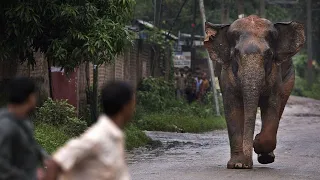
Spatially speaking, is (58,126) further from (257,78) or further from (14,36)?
(257,78)

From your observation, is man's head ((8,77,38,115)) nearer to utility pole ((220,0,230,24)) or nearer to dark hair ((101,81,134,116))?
dark hair ((101,81,134,116))

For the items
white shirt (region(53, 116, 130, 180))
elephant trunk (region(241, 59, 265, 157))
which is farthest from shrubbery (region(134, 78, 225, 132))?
white shirt (region(53, 116, 130, 180))

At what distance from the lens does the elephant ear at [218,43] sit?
15.5 meters

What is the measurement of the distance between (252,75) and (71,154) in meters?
8.60

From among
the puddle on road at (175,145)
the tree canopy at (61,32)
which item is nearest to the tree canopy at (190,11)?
the puddle on road at (175,145)

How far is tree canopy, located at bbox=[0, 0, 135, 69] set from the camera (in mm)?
15484

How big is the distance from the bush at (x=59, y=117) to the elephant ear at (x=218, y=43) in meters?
3.46

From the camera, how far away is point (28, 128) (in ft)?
20.2

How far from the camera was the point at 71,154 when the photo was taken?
5.76 metres

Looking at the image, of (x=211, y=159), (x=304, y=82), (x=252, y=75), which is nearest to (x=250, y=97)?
(x=252, y=75)

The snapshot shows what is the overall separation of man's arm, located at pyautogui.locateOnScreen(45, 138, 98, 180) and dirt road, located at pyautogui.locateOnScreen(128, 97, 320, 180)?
6.97 meters

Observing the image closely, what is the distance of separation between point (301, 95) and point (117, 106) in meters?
58.8

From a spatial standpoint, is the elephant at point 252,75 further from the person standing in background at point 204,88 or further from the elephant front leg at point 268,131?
the person standing in background at point 204,88

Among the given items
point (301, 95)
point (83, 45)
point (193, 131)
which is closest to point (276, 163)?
point (83, 45)
